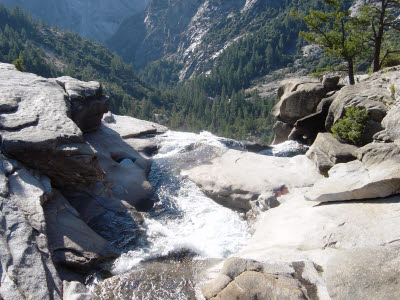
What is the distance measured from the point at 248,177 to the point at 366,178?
7.64 metres

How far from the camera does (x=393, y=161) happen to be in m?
12.7

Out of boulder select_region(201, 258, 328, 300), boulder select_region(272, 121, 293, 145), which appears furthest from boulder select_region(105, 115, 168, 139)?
boulder select_region(201, 258, 328, 300)

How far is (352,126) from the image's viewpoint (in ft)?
60.7

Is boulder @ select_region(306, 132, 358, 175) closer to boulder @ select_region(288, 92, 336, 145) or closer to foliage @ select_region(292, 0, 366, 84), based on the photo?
boulder @ select_region(288, 92, 336, 145)

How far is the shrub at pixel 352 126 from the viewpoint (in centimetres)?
1814

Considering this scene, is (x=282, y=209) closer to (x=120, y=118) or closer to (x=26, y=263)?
(x=26, y=263)

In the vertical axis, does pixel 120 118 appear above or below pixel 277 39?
below

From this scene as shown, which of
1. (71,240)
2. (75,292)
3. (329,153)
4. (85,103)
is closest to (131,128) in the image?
(85,103)

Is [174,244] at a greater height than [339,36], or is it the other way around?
[339,36]

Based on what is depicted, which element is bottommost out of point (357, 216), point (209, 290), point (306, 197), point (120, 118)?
point (120, 118)

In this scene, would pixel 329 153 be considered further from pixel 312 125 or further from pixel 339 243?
pixel 312 125

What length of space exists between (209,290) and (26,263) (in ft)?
19.7

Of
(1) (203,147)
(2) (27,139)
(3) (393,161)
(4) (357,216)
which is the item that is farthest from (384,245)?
(1) (203,147)

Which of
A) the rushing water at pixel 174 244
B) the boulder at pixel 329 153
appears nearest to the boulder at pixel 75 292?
the rushing water at pixel 174 244
